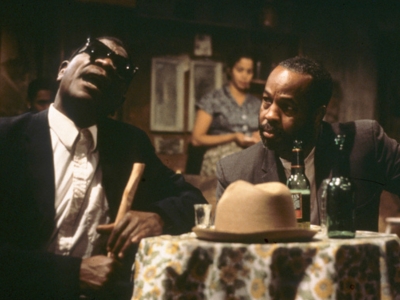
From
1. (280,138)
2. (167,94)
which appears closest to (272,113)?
(280,138)

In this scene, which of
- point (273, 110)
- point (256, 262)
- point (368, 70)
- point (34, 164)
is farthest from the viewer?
point (368, 70)

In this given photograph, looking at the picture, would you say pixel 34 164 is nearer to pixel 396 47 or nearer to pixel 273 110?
pixel 273 110

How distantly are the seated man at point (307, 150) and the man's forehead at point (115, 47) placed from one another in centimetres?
70

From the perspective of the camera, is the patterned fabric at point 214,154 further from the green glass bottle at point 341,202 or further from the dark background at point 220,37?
the green glass bottle at point 341,202

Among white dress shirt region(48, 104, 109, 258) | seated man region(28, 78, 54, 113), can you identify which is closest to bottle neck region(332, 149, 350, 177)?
white dress shirt region(48, 104, 109, 258)

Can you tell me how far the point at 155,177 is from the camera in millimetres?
2773

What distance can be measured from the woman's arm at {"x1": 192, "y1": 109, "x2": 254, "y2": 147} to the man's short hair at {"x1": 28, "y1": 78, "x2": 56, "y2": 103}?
4.89ft

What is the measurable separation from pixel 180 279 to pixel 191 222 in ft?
2.58

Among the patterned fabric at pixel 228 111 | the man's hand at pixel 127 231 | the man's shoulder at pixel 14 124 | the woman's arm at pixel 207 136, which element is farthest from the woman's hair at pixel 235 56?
the man's hand at pixel 127 231

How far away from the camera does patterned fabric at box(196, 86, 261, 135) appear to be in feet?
18.2

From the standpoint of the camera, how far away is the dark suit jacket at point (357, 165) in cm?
260

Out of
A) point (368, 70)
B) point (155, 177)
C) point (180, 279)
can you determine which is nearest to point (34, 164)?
point (155, 177)

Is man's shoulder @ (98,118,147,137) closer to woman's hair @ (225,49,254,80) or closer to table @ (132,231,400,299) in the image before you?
table @ (132,231,400,299)

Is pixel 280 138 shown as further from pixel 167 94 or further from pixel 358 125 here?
pixel 167 94
